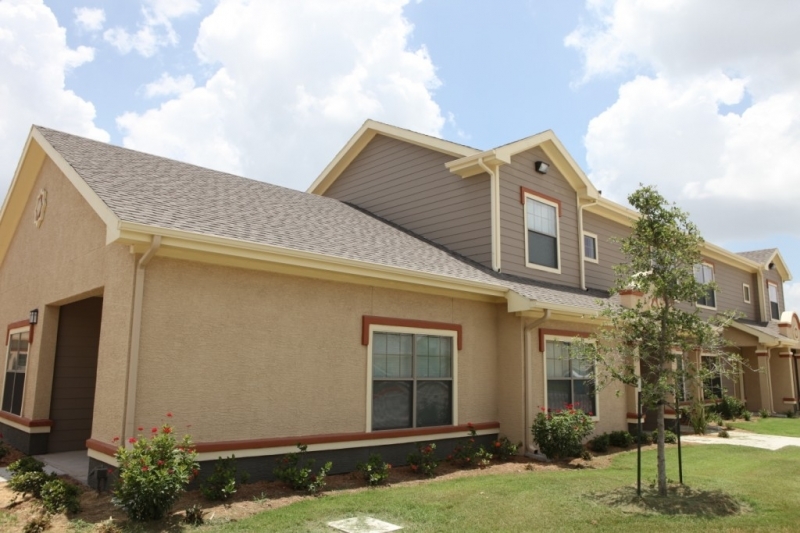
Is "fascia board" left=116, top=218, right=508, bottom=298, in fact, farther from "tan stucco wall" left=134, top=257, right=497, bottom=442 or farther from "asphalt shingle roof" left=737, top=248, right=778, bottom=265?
"asphalt shingle roof" left=737, top=248, right=778, bottom=265

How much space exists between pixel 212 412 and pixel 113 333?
1710 mm

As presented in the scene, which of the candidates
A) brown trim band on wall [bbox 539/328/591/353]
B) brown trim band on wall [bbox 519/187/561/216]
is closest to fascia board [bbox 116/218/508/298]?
brown trim band on wall [bbox 539/328/591/353]

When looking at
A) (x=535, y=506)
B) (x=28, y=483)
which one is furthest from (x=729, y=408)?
(x=28, y=483)

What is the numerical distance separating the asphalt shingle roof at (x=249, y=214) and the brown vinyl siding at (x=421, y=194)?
0.58m

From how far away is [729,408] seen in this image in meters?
20.4

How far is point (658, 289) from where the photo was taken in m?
8.55

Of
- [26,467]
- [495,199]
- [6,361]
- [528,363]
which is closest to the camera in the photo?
[26,467]

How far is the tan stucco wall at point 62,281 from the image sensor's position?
823 cm

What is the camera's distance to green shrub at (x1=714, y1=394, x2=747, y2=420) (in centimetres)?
2039

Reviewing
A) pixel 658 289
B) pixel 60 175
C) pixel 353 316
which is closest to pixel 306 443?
pixel 353 316

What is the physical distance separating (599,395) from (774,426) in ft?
28.0

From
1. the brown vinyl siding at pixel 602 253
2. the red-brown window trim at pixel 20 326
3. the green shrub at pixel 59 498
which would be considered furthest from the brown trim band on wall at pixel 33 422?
the brown vinyl siding at pixel 602 253

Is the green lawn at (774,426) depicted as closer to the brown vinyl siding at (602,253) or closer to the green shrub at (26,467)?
the brown vinyl siding at (602,253)

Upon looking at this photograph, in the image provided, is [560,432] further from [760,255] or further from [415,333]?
[760,255]
